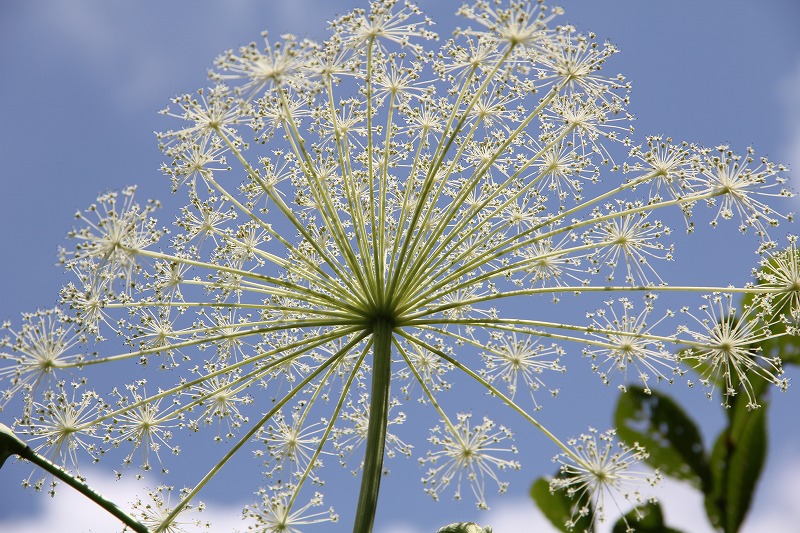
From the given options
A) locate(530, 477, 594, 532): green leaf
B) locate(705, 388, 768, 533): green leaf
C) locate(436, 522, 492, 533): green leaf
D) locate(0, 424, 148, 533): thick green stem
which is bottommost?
locate(0, 424, 148, 533): thick green stem

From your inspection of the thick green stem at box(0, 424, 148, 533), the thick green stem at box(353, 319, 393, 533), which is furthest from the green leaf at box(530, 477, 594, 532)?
the thick green stem at box(0, 424, 148, 533)

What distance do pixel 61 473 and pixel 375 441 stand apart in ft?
7.24

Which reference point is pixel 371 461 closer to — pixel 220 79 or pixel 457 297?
pixel 457 297

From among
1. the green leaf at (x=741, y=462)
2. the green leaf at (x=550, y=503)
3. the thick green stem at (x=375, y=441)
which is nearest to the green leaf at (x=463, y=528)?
the thick green stem at (x=375, y=441)

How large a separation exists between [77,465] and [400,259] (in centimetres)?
344

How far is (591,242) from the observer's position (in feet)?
24.8

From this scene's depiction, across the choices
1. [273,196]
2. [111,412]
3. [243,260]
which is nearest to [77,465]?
[111,412]

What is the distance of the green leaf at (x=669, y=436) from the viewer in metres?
18.9

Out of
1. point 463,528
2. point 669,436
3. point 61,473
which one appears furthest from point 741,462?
point 61,473

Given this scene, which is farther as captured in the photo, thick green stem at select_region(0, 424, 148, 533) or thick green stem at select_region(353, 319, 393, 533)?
thick green stem at select_region(353, 319, 393, 533)

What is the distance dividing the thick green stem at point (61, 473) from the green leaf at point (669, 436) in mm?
15755

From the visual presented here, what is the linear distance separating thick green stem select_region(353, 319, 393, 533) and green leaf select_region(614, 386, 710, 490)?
46.1 feet

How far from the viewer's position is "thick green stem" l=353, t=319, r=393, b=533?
554 cm

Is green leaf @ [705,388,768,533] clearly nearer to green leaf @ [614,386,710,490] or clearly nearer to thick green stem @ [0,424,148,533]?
green leaf @ [614,386,710,490]
